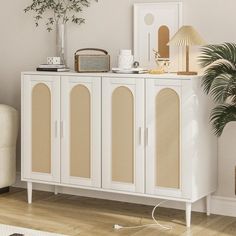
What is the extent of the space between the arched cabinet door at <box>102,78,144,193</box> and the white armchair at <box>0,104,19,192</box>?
0.99 meters

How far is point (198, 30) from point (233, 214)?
1.42 m

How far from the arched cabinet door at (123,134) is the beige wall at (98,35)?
570 mm

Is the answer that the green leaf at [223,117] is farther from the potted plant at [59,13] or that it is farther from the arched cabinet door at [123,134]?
the potted plant at [59,13]

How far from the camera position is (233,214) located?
4938 millimetres

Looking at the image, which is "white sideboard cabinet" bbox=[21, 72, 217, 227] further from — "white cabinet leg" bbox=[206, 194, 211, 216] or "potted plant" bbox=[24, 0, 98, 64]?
"potted plant" bbox=[24, 0, 98, 64]

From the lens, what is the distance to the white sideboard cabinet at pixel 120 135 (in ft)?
15.3

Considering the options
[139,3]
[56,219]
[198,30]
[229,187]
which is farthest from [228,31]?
[56,219]

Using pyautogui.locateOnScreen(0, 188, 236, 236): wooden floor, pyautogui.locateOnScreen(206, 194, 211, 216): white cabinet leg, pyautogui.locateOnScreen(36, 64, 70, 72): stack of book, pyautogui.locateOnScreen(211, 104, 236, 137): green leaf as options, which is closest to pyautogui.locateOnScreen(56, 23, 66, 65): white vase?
pyautogui.locateOnScreen(36, 64, 70, 72): stack of book

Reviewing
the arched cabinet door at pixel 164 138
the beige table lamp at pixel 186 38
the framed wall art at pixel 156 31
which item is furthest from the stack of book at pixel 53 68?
the beige table lamp at pixel 186 38

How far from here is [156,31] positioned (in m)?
5.11

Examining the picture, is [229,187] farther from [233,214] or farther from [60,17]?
[60,17]

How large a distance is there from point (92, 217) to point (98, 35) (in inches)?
60.1

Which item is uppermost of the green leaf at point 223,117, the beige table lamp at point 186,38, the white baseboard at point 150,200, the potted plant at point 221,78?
the beige table lamp at point 186,38

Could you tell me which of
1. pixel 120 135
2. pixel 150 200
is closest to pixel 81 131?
pixel 120 135
